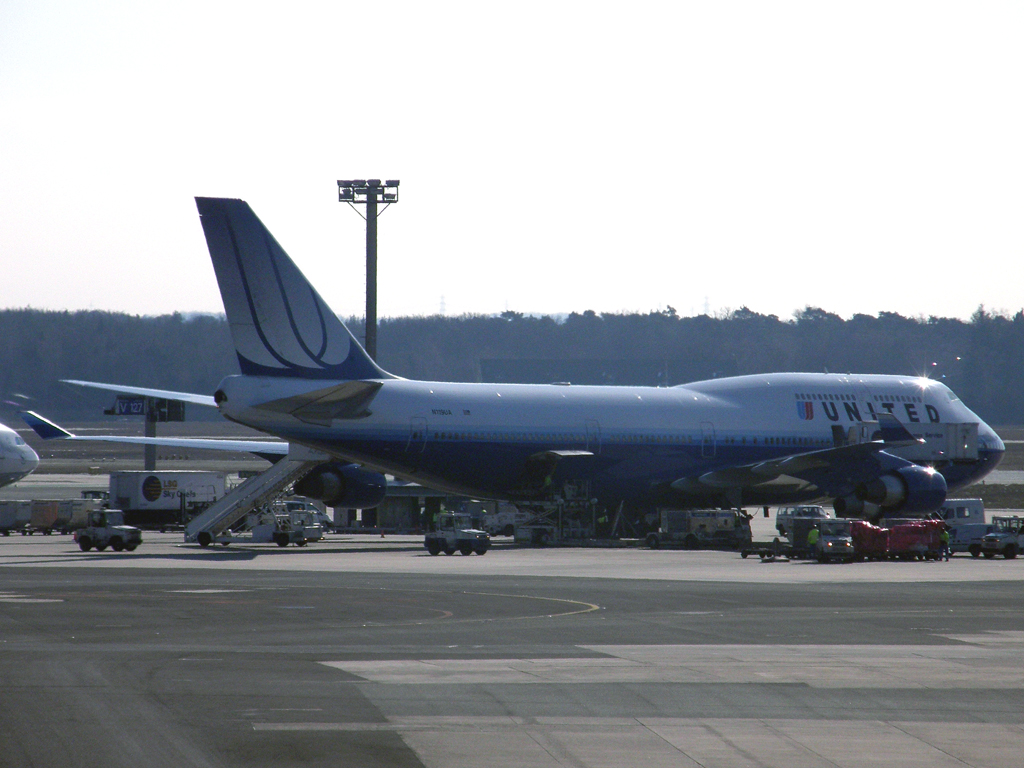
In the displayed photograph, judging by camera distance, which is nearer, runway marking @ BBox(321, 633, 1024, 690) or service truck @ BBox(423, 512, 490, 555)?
runway marking @ BBox(321, 633, 1024, 690)

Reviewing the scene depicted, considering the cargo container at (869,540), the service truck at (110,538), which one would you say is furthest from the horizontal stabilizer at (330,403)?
the cargo container at (869,540)

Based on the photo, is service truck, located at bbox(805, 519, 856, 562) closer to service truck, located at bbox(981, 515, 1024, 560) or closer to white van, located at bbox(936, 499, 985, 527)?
service truck, located at bbox(981, 515, 1024, 560)

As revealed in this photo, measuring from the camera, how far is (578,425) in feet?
195

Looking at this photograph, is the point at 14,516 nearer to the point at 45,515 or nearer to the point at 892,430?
the point at 45,515

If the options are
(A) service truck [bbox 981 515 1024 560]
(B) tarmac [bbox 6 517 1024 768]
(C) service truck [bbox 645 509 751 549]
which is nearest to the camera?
(B) tarmac [bbox 6 517 1024 768]

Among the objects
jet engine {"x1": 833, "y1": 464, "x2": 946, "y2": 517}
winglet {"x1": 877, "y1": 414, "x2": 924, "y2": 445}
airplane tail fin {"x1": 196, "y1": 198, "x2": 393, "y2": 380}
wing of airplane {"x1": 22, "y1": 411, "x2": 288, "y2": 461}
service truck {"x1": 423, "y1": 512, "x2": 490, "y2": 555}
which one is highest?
airplane tail fin {"x1": 196, "y1": 198, "x2": 393, "y2": 380}

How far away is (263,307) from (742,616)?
27.6 meters

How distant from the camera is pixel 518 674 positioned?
1933 centimetres

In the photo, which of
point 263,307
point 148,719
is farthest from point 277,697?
point 263,307

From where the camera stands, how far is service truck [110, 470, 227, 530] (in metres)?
67.6

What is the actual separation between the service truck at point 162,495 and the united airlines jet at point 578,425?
40.0 ft

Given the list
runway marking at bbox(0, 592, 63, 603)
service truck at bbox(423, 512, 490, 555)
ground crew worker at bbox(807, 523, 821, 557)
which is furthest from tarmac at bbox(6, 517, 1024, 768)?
service truck at bbox(423, 512, 490, 555)

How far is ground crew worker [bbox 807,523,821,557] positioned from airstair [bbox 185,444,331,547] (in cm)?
1967

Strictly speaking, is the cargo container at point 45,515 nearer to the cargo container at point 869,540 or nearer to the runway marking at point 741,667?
the cargo container at point 869,540
